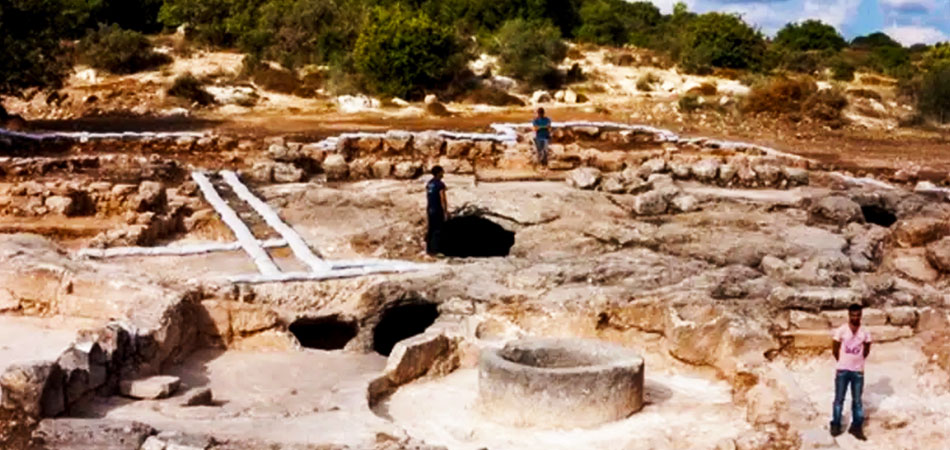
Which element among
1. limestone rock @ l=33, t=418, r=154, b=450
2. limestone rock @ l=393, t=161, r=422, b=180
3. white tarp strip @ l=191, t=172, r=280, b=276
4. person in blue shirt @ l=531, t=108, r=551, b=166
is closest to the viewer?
limestone rock @ l=33, t=418, r=154, b=450

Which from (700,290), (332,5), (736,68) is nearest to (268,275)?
(700,290)

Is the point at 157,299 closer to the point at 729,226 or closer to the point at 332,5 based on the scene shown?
the point at 729,226

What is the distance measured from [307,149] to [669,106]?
12.5m

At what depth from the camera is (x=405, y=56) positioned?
30.7 m

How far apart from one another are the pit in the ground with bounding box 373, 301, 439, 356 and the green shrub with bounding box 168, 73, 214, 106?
59.0ft

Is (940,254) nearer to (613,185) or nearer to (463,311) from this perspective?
(613,185)

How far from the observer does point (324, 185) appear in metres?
18.7

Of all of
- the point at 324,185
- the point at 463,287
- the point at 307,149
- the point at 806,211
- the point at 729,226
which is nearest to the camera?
the point at 463,287

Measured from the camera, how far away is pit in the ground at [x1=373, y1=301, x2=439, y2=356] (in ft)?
40.8

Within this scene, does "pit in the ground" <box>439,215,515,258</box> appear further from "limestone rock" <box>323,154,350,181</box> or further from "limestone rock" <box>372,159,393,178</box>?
"limestone rock" <box>323,154,350,181</box>

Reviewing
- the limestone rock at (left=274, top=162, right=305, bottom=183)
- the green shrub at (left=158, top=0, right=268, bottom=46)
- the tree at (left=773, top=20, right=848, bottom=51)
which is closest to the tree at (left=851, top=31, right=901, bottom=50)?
→ the tree at (left=773, top=20, right=848, bottom=51)

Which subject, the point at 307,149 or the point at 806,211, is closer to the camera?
the point at 806,211

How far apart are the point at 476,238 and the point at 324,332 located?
4.79 metres

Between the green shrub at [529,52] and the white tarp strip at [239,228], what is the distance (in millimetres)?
16862
